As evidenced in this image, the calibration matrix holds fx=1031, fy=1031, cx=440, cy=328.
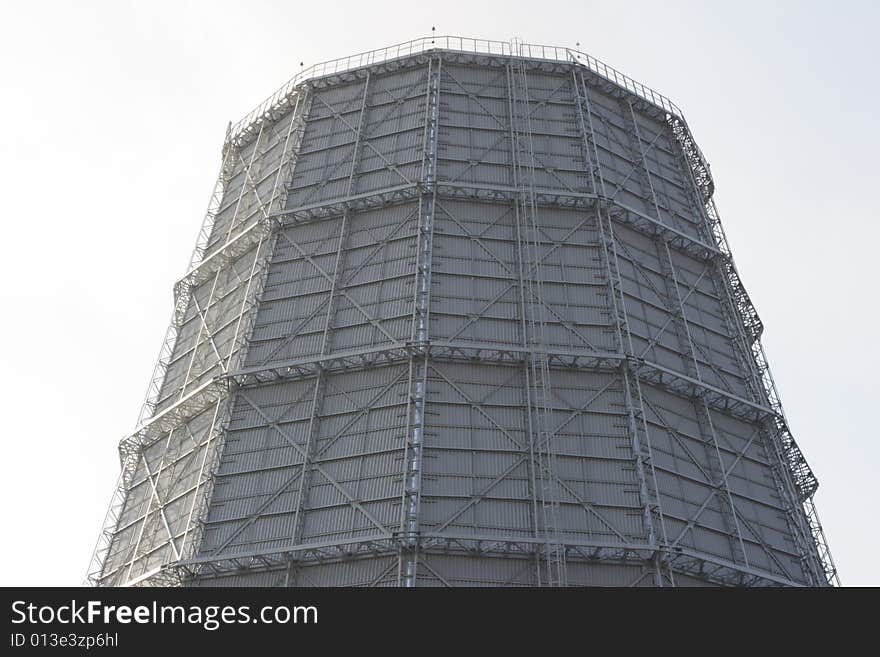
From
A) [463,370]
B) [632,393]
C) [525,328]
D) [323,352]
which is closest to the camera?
[463,370]

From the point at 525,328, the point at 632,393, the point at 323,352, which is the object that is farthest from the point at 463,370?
the point at 632,393

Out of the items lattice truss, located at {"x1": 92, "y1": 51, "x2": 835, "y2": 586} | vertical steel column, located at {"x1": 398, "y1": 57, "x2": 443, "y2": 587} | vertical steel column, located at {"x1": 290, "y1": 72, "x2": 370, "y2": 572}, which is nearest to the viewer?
vertical steel column, located at {"x1": 398, "y1": 57, "x2": 443, "y2": 587}

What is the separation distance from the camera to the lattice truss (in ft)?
80.6

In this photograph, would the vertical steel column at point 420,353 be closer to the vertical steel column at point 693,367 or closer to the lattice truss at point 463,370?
the lattice truss at point 463,370

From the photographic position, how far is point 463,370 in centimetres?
2678

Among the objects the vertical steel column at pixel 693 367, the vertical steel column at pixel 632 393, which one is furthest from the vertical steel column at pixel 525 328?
the vertical steel column at pixel 693 367

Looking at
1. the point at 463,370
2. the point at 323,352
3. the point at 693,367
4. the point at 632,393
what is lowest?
the point at 632,393

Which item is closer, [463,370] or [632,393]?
[463,370]

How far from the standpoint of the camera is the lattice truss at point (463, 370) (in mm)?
24562

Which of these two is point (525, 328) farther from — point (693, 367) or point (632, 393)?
point (693, 367)

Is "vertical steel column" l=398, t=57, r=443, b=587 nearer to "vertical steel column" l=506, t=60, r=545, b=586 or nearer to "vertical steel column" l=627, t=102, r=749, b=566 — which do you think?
"vertical steel column" l=506, t=60, r=545, b=586

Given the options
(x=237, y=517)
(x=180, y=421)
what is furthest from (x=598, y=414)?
(x=180, y=421)

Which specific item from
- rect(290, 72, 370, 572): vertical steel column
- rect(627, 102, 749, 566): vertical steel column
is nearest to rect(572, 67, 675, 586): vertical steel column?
rect(627, 102, 749, 566): vertical steel column
